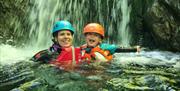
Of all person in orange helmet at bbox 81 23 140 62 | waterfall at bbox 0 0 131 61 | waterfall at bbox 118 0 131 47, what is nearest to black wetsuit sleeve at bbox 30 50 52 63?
person in orange helmet at bbox 81 23 140 62

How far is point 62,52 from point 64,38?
0.32 meters

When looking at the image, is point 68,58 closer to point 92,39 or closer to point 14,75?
point 92,39

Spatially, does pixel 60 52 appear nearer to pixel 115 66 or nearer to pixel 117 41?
pixel 115 66

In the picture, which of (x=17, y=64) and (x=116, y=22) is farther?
(x=116, y=22)

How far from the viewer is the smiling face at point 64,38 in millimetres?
7098

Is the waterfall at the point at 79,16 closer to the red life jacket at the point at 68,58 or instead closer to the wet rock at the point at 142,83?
the red life jacket at the point at 68,58

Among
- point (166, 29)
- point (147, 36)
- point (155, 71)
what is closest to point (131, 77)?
point (155, 71)

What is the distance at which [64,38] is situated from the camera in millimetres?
7121

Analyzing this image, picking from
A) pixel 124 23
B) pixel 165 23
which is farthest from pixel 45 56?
pixel 124 23

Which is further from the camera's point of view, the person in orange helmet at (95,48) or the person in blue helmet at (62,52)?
the person in orange helmet at (95,48)

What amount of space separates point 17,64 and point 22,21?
17.0 feet

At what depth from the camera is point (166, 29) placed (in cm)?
975

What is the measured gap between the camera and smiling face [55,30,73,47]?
7.10 m

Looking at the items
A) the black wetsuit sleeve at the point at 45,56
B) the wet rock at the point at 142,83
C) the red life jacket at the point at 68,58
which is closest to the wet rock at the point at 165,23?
the red life jacket at the point at 68,58
